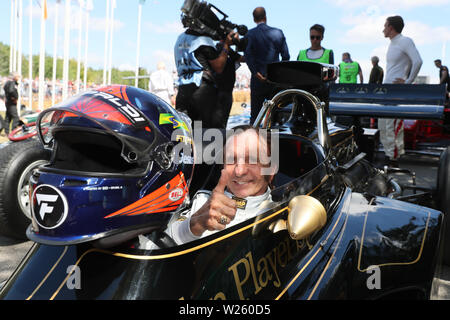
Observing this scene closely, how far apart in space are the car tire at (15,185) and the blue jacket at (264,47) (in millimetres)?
3153

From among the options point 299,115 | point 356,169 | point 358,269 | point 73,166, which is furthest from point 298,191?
point 356,169

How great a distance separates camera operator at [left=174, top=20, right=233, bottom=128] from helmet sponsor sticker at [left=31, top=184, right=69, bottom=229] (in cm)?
289

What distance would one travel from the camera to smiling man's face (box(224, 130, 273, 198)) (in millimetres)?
1604

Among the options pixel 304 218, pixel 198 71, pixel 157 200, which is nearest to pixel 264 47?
pixel 198 71

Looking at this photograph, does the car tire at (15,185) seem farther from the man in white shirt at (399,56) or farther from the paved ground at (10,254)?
the man in white shirt at (399,56)

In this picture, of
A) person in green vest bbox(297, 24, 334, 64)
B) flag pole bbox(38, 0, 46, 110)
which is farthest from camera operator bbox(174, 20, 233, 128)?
flag pole bbox(38, 0, 46, 110)

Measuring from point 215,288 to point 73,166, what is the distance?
69cm

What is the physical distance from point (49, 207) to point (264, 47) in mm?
4426

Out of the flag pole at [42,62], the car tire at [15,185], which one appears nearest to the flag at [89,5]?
the flag pole at [42,62]

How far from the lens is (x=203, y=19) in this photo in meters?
3.89

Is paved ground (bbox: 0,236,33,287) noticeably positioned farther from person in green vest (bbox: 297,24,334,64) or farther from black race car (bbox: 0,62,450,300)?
person in green vest (bbox: 297,24,334,64)

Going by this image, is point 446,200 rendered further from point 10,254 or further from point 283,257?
point 10,254

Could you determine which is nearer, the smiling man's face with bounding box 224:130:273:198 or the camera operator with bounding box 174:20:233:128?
the smiling man's face with bounding box 224:130:273:198
